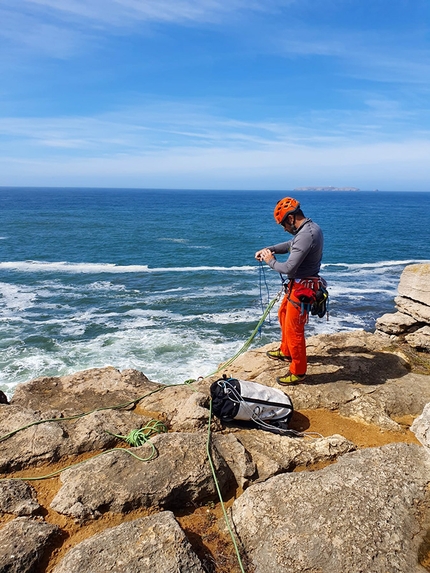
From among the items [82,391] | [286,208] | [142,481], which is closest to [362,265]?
[286,208]

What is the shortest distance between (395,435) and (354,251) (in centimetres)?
4070

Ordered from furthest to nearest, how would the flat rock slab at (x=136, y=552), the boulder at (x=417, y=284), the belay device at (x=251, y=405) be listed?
1. the boulder at (x=417, y=284)
2. the belay device at (x=251, y=405)
3. the flat rock slab at (x=136, y=552)

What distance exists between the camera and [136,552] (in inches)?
131

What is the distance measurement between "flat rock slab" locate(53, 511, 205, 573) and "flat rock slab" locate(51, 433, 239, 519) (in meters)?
0.47

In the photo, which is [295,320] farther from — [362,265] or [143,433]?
[362,265]

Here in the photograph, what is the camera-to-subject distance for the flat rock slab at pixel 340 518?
352 centimetres

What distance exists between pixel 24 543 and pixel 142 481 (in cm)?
116

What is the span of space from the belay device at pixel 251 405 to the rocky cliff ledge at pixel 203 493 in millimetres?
202

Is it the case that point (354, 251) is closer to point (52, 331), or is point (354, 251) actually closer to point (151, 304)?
point (151, 304)

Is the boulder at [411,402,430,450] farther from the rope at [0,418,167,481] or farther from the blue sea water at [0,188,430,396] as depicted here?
the blue sea water at [0,188,430,396]

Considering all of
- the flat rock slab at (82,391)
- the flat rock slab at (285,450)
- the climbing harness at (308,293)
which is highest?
the climbing harness at (308,293)

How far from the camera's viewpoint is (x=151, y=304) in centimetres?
2375

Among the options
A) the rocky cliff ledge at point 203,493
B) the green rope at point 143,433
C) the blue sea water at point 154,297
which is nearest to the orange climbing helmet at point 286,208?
the blue sea water at point 154,297

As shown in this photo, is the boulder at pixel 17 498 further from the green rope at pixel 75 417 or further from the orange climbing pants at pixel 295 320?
the orange climbing pants at pixel 295 320
